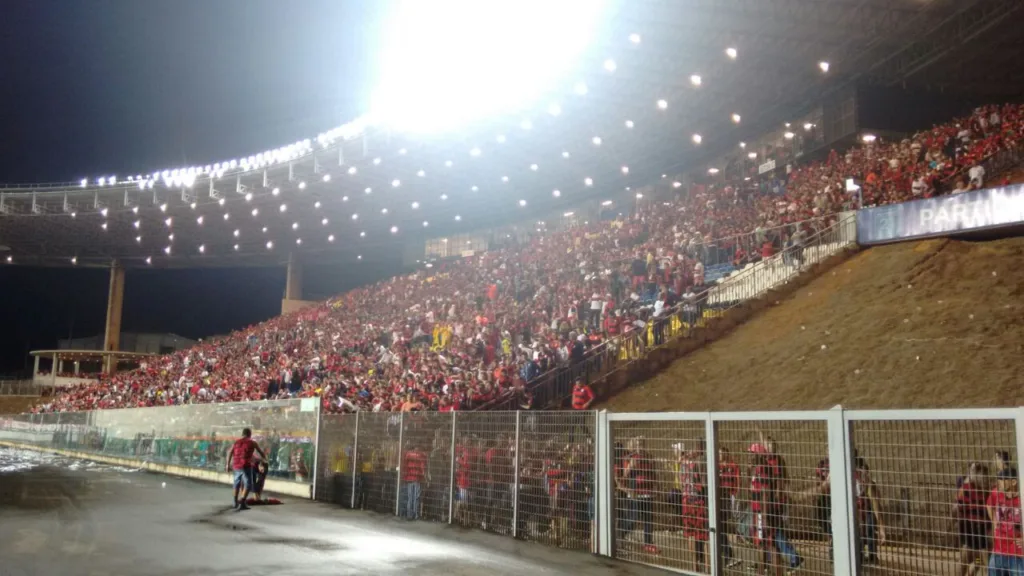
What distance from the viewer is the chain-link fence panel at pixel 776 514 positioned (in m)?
6.29

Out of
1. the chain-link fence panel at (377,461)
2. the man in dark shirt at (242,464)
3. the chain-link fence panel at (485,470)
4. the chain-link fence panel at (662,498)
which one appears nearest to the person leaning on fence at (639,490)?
the chain-link fence panel at (662,498)

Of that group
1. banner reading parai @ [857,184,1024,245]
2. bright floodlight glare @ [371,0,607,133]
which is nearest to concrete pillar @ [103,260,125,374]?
bright floodlight glare @ [371,0,607,133]

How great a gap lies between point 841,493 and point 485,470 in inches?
203

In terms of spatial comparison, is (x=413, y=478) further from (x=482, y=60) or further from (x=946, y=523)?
(x=482, y=60)

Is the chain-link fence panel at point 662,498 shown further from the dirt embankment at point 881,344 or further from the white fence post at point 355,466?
the white fence post at point 355,466

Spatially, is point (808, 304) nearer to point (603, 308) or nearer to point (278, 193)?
point (603, 308)

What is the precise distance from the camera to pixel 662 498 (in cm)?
777

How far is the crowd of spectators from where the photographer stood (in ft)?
61.7

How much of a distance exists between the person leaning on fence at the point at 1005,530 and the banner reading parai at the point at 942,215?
1370cm

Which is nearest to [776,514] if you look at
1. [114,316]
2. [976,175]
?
[976,175]

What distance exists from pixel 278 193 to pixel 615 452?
35242mm

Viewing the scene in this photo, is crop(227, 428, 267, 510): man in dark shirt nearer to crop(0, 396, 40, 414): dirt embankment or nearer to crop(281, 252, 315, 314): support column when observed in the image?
crop(281, 252, 315, 314): support column

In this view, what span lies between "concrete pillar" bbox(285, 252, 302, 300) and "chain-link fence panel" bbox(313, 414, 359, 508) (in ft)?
128

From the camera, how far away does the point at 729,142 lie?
33.4 metres
